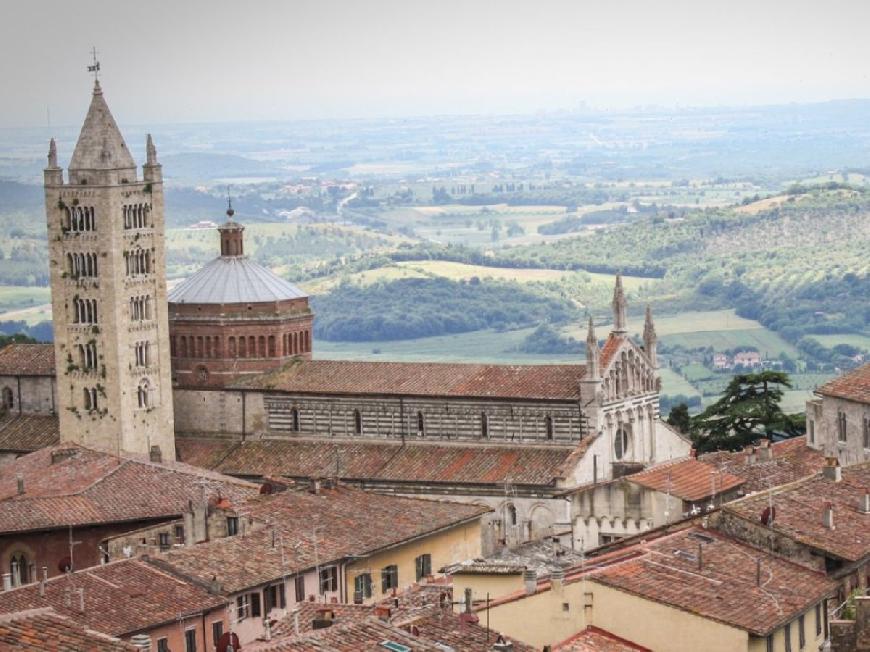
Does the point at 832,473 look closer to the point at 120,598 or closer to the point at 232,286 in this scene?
the point at 120,598

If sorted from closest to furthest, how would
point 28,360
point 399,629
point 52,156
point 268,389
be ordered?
1. point 399,629
2. point 268,389
3. point 52,156
4. point 28,360

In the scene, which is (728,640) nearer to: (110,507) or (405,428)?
(110,507)

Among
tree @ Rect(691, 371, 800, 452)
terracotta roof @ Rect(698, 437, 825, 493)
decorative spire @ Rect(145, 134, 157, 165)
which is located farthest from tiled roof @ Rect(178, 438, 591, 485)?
tree @ Rect(691, 371, 800, 452)

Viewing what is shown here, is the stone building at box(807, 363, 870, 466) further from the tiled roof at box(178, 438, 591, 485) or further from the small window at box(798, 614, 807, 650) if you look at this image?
the small window at box(798, 614, 807, 650)

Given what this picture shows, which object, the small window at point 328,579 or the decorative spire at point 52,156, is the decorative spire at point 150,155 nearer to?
the decorative spire at point 52,156

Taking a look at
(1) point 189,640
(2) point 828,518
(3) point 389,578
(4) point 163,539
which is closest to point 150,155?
(4) point 163,539

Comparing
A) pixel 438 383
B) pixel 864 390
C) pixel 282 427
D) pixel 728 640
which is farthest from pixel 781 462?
pixel 728 640
